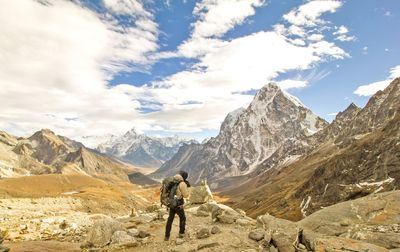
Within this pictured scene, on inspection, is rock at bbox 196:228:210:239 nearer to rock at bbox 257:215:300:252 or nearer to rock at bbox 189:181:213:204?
rock at bbox 257:215:300:252

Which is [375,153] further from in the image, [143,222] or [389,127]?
[143,222]

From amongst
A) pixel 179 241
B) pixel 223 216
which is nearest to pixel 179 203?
pixel 179 241

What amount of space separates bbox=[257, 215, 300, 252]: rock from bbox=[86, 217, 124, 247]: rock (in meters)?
9.20

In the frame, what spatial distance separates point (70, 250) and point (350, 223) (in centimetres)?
1536

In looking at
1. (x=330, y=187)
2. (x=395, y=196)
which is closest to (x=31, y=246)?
(x=395, y=196)

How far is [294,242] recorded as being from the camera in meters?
17.6

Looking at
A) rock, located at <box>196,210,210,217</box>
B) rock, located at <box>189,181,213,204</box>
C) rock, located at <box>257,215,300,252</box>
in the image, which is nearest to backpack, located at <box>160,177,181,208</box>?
rock, located at <box>257,215,300,252</box>

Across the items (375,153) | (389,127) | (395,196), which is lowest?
(395,196)

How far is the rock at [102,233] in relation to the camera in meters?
21.3

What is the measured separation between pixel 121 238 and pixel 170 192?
3.81 metres

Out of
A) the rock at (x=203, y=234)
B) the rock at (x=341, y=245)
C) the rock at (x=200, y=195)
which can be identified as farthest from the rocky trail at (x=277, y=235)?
the rock at (x=200, y=195)

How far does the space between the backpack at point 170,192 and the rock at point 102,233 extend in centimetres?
360

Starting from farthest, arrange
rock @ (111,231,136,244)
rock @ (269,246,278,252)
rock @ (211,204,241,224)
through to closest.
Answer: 1. rock @ (211,204,241,224)
2. rock @ (111,231,136,244)
3. rock @ (269,246,278,252)

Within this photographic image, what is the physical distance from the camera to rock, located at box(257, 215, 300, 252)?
17938 mm
